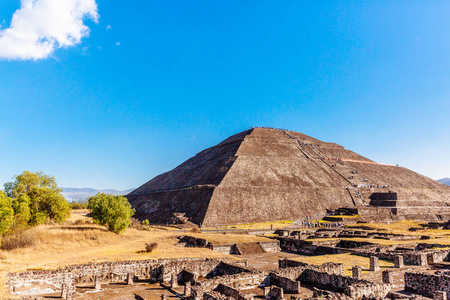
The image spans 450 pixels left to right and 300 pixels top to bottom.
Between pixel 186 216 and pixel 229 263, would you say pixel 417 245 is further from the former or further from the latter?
pixel 186 216

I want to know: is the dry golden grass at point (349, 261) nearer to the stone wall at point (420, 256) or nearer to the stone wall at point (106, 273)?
the stone wall at point (420, 256)

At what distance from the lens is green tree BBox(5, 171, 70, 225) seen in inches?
1206

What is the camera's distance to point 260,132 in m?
118

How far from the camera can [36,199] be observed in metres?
36.0

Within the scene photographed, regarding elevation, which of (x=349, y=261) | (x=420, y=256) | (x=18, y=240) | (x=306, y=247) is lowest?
(x=306, y=247)

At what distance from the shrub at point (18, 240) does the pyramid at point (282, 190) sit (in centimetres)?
3341

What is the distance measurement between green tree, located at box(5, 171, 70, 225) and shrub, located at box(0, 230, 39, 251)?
113 inches

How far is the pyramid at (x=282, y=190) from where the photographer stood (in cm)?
6538

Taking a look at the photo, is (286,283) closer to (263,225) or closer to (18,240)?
(18,240)

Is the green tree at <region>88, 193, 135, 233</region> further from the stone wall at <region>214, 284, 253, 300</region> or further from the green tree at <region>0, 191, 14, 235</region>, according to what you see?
the stone wall at <region>214, 284, 253, 300</region>

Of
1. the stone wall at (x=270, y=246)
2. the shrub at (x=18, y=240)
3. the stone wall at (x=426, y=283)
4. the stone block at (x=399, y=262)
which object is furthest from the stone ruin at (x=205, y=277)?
the stone wall at (x=270, y=246)

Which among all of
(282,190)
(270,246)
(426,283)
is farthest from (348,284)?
(282,190)

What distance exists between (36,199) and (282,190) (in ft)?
177

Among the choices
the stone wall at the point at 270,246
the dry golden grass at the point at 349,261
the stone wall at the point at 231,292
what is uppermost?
the stone wall at the point at 231,292
